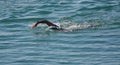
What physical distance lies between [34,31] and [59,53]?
256cm

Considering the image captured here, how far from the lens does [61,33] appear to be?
16.1 metres

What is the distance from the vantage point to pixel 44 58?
44.3 ft

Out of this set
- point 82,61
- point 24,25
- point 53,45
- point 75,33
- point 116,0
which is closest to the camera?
point 82,61

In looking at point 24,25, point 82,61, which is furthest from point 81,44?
point 24,25

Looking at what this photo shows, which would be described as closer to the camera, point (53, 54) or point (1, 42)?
point (53, 54)

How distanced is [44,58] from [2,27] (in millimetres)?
4092

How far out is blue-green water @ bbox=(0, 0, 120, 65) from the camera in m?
13.5

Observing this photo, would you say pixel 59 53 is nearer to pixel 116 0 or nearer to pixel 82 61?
pixel 82 61

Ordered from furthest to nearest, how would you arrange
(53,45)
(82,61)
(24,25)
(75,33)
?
1. (24,25)
2. (75,33)
3. (53,45)
4. (82,61)

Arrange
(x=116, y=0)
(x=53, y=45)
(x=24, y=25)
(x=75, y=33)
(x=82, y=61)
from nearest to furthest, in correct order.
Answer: (x=82, y=61) → (x=53, y=45) → (x=75, y=33) → (x=24, y=25) → (x=116, y=0)

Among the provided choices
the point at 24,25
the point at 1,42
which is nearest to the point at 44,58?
the point at 1,42

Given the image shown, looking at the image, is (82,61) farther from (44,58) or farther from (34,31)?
(34,31)

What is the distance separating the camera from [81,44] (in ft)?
48.7

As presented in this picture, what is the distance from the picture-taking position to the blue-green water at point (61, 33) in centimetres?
1352
